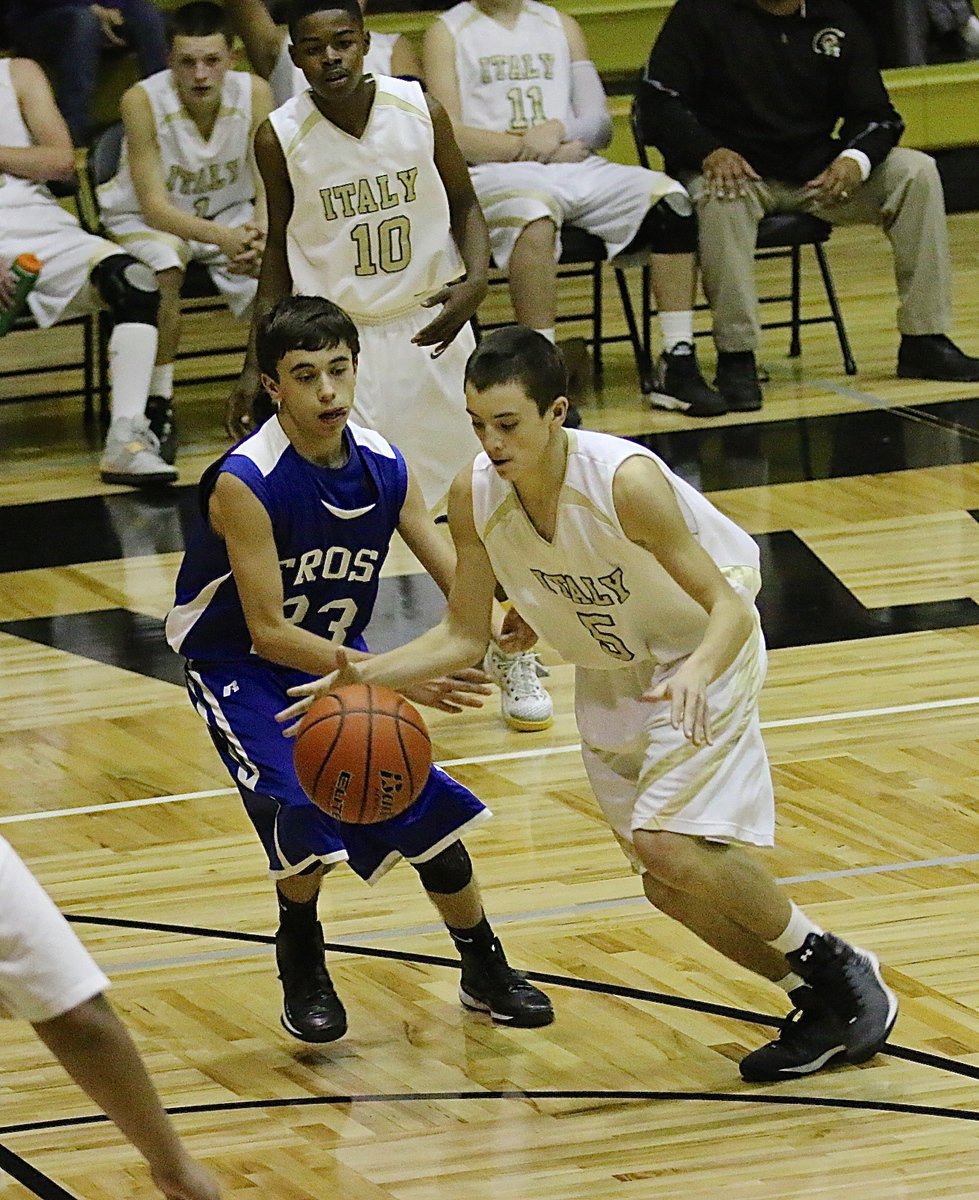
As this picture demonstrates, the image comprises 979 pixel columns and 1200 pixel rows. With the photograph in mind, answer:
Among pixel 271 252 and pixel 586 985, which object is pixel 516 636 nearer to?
pixel 586 985

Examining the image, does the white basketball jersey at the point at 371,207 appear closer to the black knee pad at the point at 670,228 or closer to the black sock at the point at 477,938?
the black sock at the point at 477,938

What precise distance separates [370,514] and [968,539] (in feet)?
10.1

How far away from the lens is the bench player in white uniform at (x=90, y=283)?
7.62m

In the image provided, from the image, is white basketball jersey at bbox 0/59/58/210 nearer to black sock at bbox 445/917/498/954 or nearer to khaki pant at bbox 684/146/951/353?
khaki pant at bbox 684/146/951/353

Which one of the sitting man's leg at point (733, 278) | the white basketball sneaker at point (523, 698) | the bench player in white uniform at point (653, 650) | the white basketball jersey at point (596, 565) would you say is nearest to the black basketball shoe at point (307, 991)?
the bench player in white uniform at point (653, 650)

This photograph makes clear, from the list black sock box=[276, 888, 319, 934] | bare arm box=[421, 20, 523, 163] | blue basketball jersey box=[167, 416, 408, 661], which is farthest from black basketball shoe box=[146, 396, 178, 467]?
black sock box=[276, 888, 319, 934]

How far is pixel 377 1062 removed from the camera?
3523 mm

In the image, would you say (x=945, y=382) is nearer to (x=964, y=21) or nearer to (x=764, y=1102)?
(x=964, y=21)

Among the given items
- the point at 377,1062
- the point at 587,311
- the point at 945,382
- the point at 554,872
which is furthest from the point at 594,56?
the point at 377,1062

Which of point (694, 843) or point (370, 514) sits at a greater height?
point (370, 514)

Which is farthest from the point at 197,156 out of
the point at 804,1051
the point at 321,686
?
the point at 804,1051

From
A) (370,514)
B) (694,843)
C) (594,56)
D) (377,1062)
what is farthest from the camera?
(594,56)

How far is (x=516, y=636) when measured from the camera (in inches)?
142

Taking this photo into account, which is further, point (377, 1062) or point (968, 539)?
point (968, 539)
